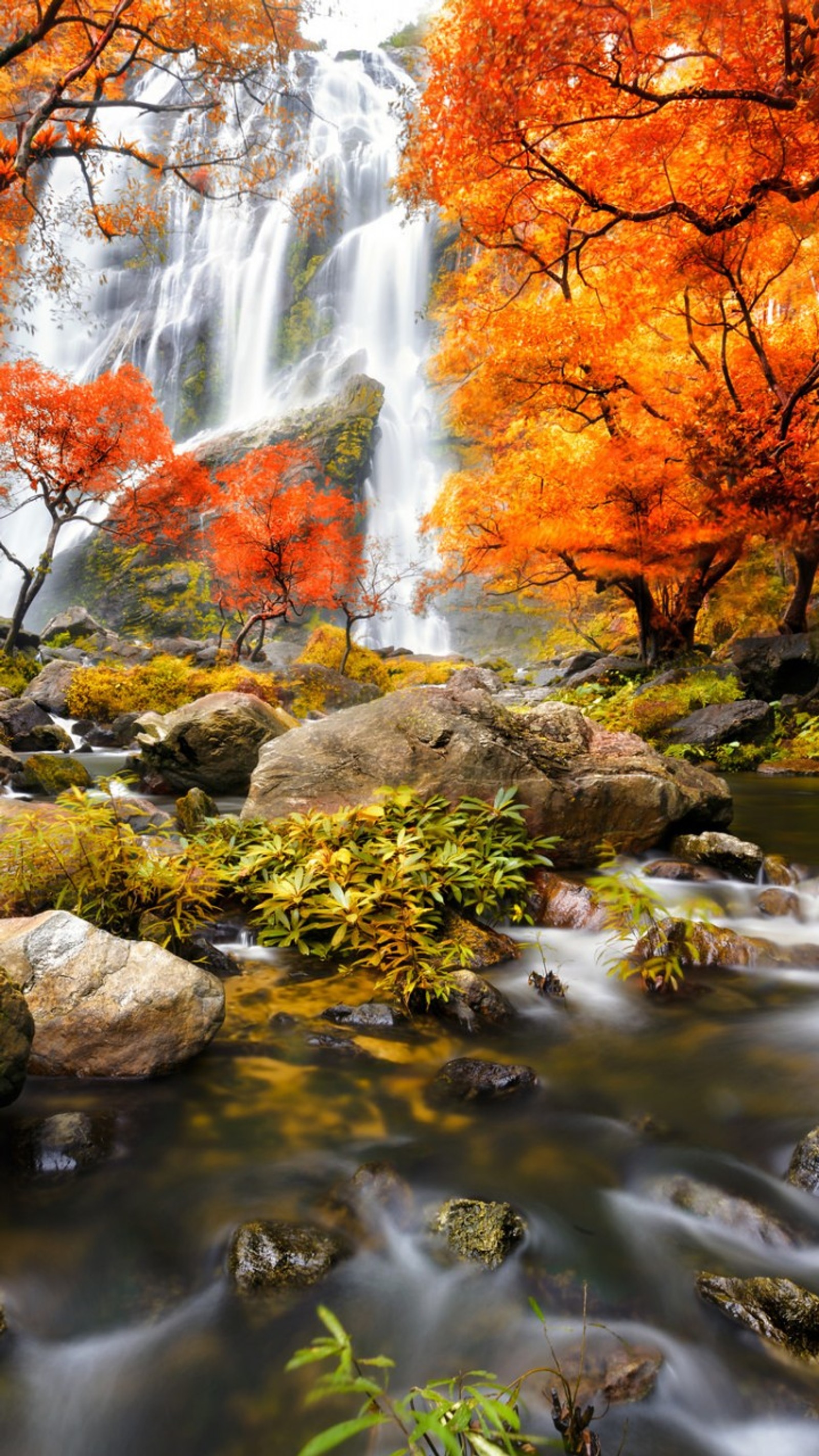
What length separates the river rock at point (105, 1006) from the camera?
2.87 metres

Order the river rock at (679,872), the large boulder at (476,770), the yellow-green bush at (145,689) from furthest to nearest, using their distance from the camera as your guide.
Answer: the yellow-green bush at (145,689)
the river rock at (679,872)
the large boulder at (476,770)

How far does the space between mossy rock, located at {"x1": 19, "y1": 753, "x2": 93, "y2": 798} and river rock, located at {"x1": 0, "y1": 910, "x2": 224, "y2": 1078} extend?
17.8ft

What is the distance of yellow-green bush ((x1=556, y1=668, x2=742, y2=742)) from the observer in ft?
38.8

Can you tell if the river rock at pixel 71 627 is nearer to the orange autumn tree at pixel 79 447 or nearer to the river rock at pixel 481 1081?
the orange autumn tree at pixel 79 447

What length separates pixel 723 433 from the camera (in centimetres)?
1120

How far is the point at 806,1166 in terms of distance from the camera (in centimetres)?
241

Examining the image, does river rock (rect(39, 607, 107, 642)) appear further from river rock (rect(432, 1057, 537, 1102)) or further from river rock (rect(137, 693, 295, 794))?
river rock (rect(432, 1057, 537, 1102))

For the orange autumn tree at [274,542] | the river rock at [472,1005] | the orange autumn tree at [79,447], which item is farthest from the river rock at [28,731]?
the river rock at [472,1005]

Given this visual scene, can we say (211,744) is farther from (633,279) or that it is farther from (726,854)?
(633,279)

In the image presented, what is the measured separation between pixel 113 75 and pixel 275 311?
39.4 m

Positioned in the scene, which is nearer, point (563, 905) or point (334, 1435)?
point (334, 1435)

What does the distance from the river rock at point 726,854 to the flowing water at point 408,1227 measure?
75.0 inches

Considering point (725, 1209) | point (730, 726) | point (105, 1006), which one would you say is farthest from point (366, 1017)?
point (730, 726)

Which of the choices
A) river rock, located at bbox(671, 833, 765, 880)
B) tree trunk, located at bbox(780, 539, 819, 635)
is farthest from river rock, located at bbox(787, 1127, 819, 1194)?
tree trunk, located at bbox(780, 539, 819, 635)
